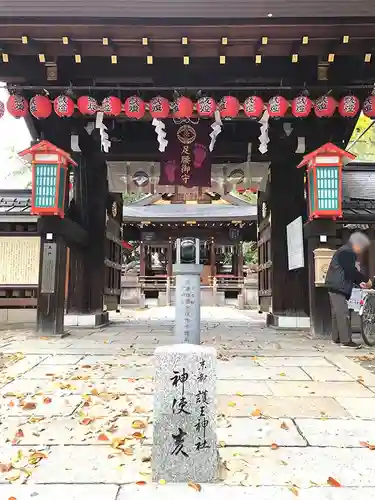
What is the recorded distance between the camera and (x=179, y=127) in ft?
30.7

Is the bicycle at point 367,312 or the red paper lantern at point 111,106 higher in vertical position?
the red paper lantern at point 111,106

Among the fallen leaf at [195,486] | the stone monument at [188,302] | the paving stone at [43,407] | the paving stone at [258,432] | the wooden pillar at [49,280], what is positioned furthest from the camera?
the wooden pillar at [49,280]

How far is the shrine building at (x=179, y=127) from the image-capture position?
646 centimetres

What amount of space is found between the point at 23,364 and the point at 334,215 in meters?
6.13

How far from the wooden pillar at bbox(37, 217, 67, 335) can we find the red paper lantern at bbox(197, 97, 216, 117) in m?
3.73

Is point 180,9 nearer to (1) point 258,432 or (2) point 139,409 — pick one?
(2) point 139,409

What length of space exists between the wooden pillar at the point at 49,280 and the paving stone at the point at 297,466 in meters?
5.90

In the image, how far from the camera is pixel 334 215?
773cm

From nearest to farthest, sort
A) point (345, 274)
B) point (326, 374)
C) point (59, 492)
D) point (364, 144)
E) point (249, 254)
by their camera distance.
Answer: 1. point (59, 492)
2. point (326, 374)
3. point (345, 274)
4. point (364, 144)
5. point (249, 254)

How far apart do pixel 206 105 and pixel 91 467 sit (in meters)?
6.78

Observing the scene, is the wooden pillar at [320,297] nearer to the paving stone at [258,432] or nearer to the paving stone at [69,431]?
the paving stone at [258,432]

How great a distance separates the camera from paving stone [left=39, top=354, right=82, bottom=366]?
541 centimetres

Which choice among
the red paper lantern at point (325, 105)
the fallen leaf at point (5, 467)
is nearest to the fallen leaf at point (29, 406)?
the fallen leaf at point (5, 467)

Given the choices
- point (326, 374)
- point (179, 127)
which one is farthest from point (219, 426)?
point (179, 127)
